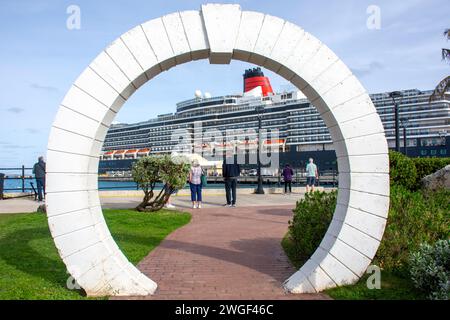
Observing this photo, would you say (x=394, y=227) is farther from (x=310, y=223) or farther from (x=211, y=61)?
(x=211, y=61)

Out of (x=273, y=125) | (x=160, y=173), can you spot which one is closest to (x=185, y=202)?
(x=160, y=173)

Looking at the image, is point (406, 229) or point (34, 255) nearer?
point (406, 229)

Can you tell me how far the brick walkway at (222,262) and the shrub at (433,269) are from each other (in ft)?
3.39

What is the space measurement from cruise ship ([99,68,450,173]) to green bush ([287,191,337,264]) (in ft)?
92.3

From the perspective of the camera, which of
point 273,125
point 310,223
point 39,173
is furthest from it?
point 273,125

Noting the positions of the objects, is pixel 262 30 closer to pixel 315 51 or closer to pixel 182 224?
pixel 315 51

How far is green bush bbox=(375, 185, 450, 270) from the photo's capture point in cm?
529

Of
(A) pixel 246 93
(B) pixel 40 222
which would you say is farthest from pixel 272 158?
(B) pixel 40 222

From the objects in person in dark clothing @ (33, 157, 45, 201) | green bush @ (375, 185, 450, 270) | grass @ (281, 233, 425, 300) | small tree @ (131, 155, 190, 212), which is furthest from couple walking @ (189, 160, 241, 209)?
grass @ (281, 233, 425, 300)

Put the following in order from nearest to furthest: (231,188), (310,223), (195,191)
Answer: (310,223), (195,191), (231,188)

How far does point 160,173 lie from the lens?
11.3m

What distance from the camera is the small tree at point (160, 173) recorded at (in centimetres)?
1130

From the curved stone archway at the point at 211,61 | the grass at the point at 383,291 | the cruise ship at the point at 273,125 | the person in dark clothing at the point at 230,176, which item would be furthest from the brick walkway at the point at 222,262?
the cruise ship at the point at 273,125

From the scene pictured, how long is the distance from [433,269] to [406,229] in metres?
1.43
